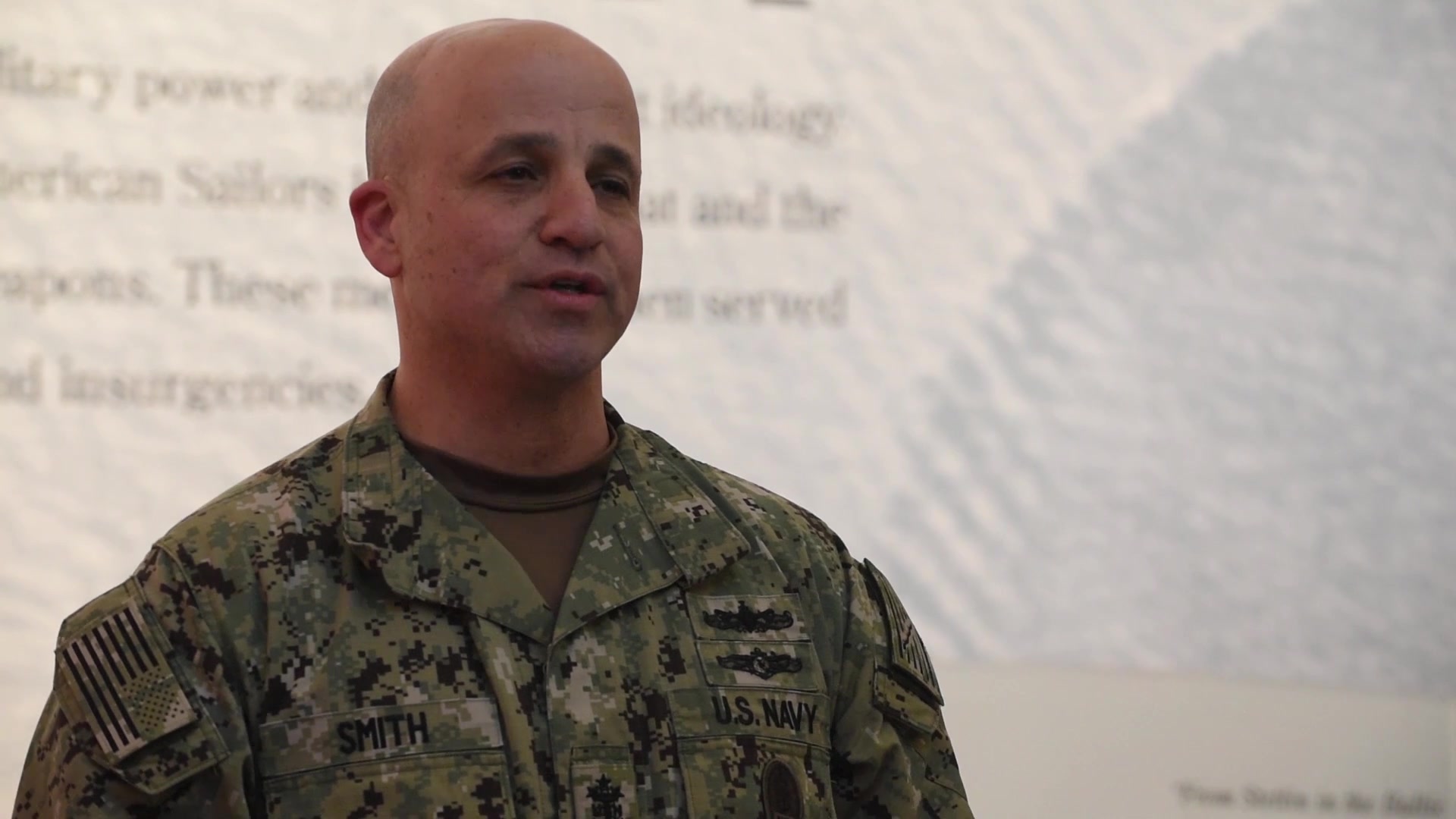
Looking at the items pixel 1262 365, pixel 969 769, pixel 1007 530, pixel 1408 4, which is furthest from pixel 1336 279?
pixel 969 769

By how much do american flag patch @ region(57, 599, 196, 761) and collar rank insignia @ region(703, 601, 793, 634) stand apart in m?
0.40

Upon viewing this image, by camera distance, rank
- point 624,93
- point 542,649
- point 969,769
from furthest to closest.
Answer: point 969,769, point 624,93, point 542,649

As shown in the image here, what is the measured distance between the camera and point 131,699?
1.19 m

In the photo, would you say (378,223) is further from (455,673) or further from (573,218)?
(455,673)

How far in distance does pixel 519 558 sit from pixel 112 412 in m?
1.28

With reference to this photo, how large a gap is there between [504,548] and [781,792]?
28 centimetres

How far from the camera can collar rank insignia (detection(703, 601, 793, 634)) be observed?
136 cm

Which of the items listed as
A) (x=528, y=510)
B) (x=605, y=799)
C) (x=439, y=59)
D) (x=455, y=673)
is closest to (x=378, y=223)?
(x=439, y=59)

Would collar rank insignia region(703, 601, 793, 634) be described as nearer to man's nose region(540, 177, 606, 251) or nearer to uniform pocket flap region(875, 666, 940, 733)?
uniform pocket flap region(875, 666, 940, 733)

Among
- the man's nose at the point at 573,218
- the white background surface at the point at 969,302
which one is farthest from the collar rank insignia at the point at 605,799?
the white background surface at the point at 969,302

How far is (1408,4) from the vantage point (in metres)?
2.91

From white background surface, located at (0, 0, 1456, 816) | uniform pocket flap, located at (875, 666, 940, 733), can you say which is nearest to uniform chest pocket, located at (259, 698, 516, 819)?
uniform pocket flap, located at (875, 666, 940, 733)

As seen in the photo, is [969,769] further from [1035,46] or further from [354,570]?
[354,570]

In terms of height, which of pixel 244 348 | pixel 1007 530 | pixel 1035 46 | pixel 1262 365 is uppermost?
pixel 1035 46
